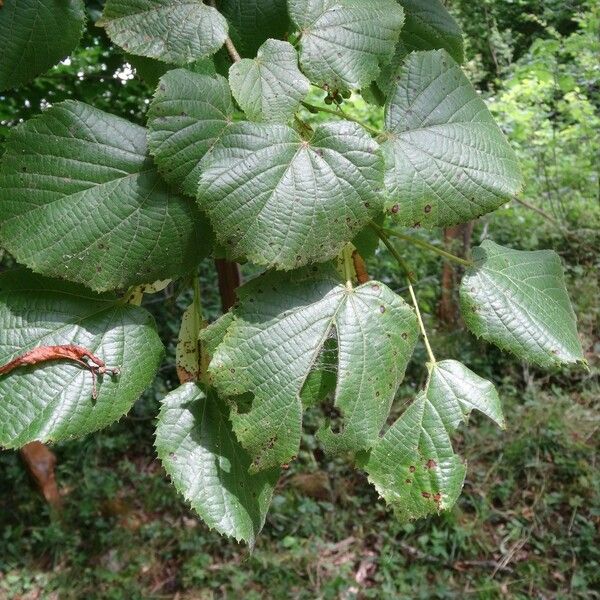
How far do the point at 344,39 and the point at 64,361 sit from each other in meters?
0.50

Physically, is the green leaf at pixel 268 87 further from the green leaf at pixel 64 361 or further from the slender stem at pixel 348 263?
the green leaf at pixel 64 361

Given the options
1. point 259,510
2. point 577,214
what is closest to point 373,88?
point 259,510

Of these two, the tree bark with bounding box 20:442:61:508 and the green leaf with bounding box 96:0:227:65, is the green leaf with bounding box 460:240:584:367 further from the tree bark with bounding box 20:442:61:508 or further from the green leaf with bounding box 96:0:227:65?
the tree bark with bounding box 20:442:61:508

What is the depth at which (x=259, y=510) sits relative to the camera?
2.39 feet

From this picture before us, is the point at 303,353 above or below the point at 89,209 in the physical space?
below

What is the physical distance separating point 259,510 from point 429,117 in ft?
1.73

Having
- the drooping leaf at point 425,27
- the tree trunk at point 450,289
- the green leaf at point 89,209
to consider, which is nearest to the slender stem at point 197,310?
the green leaf at point 89,209

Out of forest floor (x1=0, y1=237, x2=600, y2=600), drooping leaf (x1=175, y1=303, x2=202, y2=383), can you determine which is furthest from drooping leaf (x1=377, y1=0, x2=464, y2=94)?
forest floor (x1=0, y1=237, x2=600, y2=600)

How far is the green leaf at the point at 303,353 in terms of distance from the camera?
66 centimetres

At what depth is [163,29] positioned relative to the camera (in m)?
0.65

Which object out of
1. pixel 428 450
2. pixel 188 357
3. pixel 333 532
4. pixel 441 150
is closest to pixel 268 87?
pixel 441 150

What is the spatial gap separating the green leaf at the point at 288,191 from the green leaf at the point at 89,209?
0.07 meters

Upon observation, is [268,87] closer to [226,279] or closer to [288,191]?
[288,191]

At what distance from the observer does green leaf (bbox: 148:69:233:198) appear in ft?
2.04
